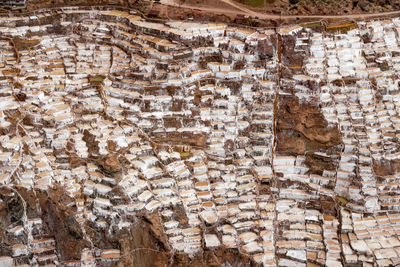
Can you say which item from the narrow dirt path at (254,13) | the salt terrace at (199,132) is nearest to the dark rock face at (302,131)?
the salt terrace at (199,132)

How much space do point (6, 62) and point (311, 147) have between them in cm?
2436

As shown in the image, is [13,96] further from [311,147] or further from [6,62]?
[311,147]

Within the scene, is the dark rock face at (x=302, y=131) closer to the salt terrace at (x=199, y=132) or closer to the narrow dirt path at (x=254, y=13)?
the salt terrace at (x=199, y=132)

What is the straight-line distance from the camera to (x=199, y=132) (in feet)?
108

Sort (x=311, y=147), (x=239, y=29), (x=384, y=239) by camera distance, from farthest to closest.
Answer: (x=239, y=29), (x=311, y=147), (x=384, y=239)

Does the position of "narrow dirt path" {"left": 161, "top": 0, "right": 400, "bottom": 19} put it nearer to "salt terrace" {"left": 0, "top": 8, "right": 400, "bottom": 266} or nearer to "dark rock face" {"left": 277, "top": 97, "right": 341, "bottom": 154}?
"salt terrace" {"left": 0, "top": 8, "right": 400, "bottom": 266}

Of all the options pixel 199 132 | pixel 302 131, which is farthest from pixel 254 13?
pixel 199 132

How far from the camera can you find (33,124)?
3291cm

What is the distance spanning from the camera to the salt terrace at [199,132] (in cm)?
3058

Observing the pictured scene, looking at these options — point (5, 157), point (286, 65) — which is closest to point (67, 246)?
point (5, 157)

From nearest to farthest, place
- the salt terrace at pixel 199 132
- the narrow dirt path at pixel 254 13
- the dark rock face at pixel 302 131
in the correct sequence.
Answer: the salt terrace at pixel 199 132
the dark rock face at pixel 302 131
the narrow dirt path at pixel 254 13

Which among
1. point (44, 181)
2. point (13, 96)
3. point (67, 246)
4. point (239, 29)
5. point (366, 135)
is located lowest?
point (67, 246)

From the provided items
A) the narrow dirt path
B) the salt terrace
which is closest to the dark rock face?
the salt terrace

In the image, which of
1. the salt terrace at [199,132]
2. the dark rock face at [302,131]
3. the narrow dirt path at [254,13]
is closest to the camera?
the salt terrace at [199,132]
